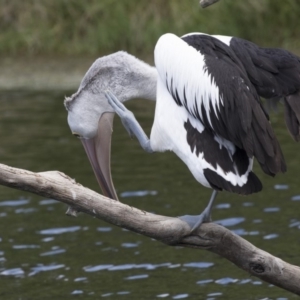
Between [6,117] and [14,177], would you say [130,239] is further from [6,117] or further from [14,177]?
[6,117]

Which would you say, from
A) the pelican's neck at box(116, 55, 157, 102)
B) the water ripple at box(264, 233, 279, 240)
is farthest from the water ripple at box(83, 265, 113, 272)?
the pelican's neck at box(116, 55, 157, 102)

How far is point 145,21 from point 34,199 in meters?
5.88

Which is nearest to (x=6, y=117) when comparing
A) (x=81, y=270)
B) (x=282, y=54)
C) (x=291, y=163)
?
(x=291, y=163)

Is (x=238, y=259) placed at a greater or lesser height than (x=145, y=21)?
lesser

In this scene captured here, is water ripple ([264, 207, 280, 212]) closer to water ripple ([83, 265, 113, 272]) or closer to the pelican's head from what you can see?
water ripple ([83, 265, 113, 272])

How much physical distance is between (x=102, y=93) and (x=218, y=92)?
0.89 m

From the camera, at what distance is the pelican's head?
5543 mm

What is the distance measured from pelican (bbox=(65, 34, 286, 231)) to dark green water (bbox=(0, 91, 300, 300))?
166cm

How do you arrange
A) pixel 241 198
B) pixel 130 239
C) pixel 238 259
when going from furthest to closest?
pixel 241 198 → pixel 130 239 → pixel 238 259

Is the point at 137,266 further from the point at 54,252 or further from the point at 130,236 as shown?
the point at 130,236

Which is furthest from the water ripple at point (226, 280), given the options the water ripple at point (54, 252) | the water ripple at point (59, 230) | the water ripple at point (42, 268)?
the water ripple at point (59, 230)

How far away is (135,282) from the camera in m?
6.88

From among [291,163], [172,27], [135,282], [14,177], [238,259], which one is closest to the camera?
[14,177]

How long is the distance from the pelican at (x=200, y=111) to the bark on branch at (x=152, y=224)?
4.2 inches
